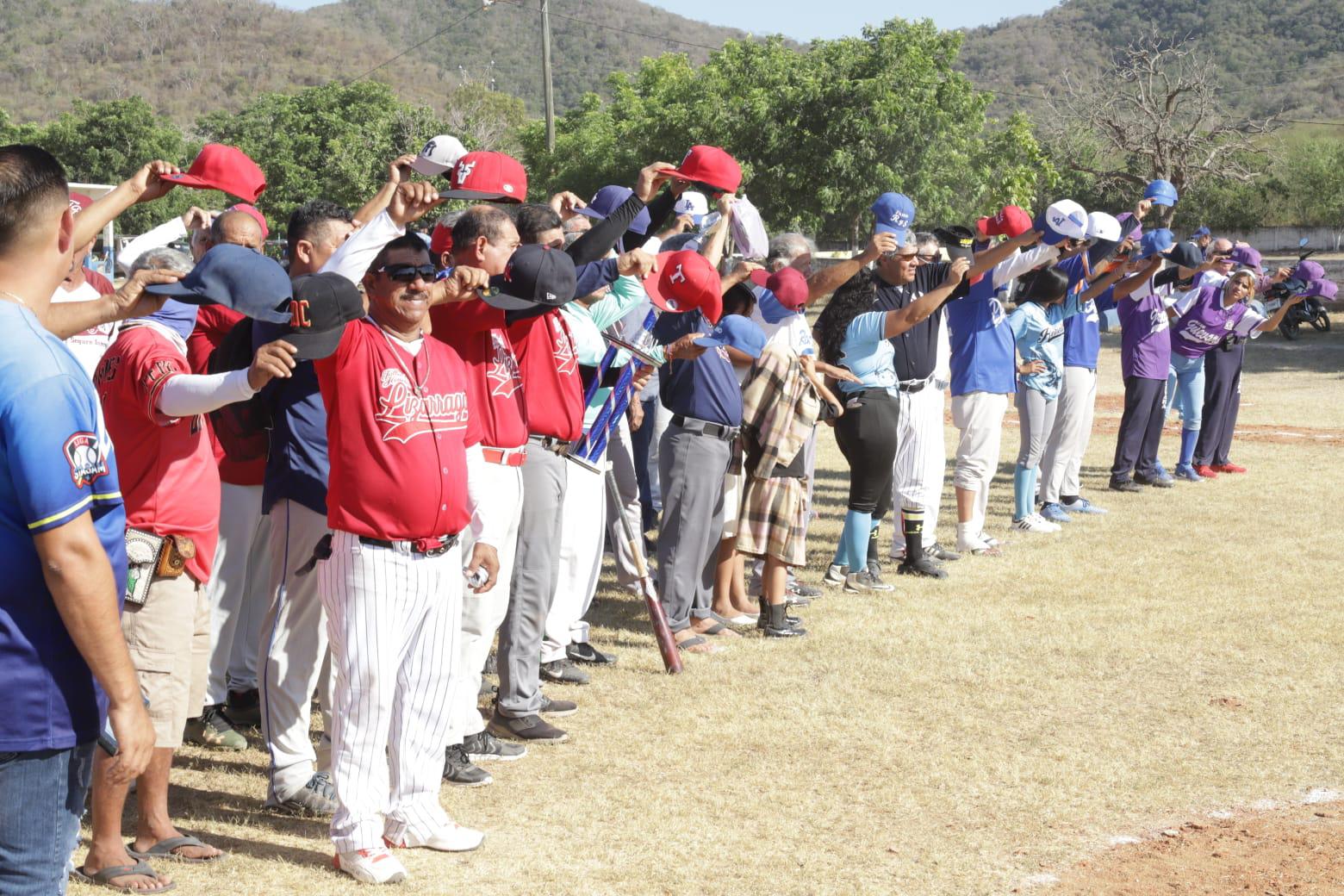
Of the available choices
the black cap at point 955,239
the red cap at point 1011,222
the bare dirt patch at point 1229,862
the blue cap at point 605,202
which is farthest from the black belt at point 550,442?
the red cap at point 1011,222

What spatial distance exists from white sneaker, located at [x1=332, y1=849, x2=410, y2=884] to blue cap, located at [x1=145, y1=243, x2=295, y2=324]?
1722mm

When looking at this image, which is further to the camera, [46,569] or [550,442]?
[550,442]

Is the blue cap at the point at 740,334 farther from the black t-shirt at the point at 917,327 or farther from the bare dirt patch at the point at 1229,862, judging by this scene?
the bare dirt patch at the point at 1229,862

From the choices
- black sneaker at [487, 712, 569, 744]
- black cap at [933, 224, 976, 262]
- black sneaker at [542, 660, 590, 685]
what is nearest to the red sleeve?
black sneaker at [487, 712, 569, 744]

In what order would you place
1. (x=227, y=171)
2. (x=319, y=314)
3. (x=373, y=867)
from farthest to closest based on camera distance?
(x=227, y=171) < (x=373, y=867) < (x=319, y=314)

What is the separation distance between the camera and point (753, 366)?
7.53 metres

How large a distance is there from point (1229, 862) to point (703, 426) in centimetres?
336

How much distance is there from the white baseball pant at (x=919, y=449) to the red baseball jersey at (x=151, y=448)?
16.9ft

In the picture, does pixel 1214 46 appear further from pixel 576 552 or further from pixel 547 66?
pixel 576 552

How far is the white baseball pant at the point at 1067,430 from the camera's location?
10.9 m

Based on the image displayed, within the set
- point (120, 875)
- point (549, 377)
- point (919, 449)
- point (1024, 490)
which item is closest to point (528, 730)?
point (549, 377)

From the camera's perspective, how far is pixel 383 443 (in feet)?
13.3

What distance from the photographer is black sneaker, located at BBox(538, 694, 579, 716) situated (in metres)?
6.04

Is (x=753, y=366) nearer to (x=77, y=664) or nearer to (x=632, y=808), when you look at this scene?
(x=632, y=808)
